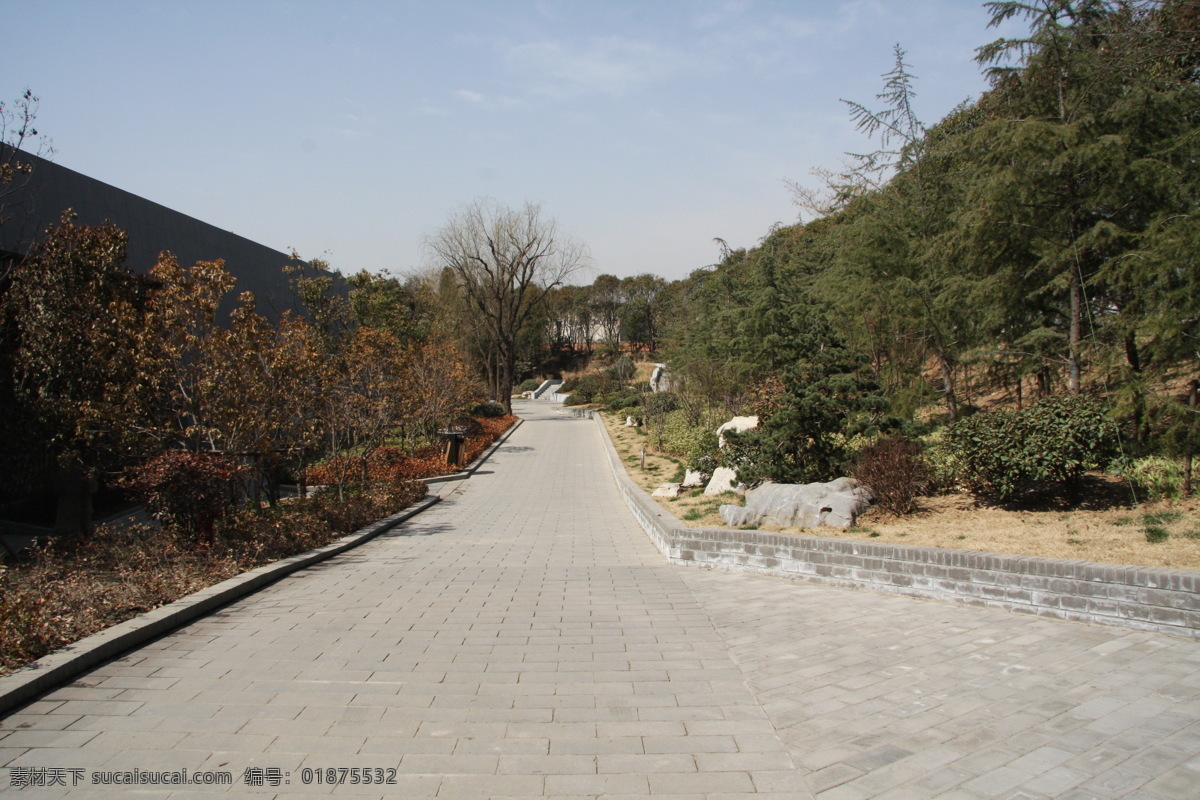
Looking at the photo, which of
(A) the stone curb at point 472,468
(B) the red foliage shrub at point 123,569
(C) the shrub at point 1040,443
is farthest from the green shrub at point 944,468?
(A) the stone curb at point 472,468

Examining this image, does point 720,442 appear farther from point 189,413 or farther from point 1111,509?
point 189,413

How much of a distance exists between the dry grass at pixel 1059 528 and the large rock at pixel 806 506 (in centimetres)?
21

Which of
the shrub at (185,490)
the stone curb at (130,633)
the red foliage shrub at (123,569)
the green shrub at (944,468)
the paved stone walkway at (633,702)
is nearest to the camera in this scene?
the paved stone walkway at (633,702)

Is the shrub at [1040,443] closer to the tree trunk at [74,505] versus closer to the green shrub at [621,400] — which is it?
the tree trunk at [74,505]

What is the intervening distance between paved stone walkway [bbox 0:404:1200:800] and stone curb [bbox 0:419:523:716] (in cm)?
11

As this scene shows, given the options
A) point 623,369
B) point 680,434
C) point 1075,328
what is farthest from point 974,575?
point 623,369

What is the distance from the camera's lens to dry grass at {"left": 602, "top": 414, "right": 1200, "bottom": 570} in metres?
6.45

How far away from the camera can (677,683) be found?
4.59 m

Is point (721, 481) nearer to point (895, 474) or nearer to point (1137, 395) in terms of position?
point (895, 474)

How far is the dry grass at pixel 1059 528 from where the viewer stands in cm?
645

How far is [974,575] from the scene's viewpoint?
243 inches

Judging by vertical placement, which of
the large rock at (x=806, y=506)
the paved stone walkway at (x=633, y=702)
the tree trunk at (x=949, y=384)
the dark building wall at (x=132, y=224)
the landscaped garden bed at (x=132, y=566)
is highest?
the dark building wall at (x=132, y=224)

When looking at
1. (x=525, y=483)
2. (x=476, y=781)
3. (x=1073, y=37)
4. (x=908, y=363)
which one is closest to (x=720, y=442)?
(x=908, y=363)

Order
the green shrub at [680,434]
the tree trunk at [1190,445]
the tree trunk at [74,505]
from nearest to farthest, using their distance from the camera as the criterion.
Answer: the tree trunk at [1190,445]
the tree trunk at [74,505]
the green shrub at [680,434]
